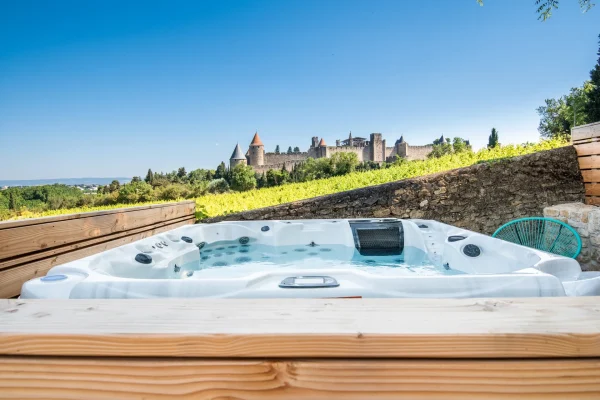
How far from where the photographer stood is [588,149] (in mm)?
2980

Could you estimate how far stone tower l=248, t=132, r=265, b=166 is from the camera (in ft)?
93.7

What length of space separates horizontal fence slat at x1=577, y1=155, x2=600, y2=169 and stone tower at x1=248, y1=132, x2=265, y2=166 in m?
26.2

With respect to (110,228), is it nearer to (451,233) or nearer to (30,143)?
(451,233)

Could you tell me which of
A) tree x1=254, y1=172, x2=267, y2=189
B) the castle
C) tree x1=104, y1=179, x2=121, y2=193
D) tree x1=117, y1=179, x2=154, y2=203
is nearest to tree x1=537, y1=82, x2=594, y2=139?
the castle

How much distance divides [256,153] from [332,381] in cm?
2879

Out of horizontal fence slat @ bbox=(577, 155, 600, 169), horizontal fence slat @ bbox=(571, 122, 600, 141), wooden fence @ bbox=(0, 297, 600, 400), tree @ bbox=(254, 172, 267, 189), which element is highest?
tree @ bbox=(254, 172, 267, 189)

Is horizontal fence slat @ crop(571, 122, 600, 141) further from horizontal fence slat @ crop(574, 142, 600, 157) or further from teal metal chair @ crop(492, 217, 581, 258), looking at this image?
teal metal chair @ crop(492, 217, 581, 258)

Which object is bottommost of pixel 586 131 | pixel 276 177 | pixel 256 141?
pixel 586 131

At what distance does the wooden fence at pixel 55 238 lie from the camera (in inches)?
58.1

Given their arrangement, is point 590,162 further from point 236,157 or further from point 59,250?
point 236,157

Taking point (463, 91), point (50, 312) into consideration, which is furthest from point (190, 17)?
point (463, 91)

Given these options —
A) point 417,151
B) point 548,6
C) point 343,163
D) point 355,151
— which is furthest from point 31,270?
point 417,151

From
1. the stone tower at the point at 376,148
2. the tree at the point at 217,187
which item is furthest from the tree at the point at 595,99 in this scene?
the stone tower at the point at 376,148

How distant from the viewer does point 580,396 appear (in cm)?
39
